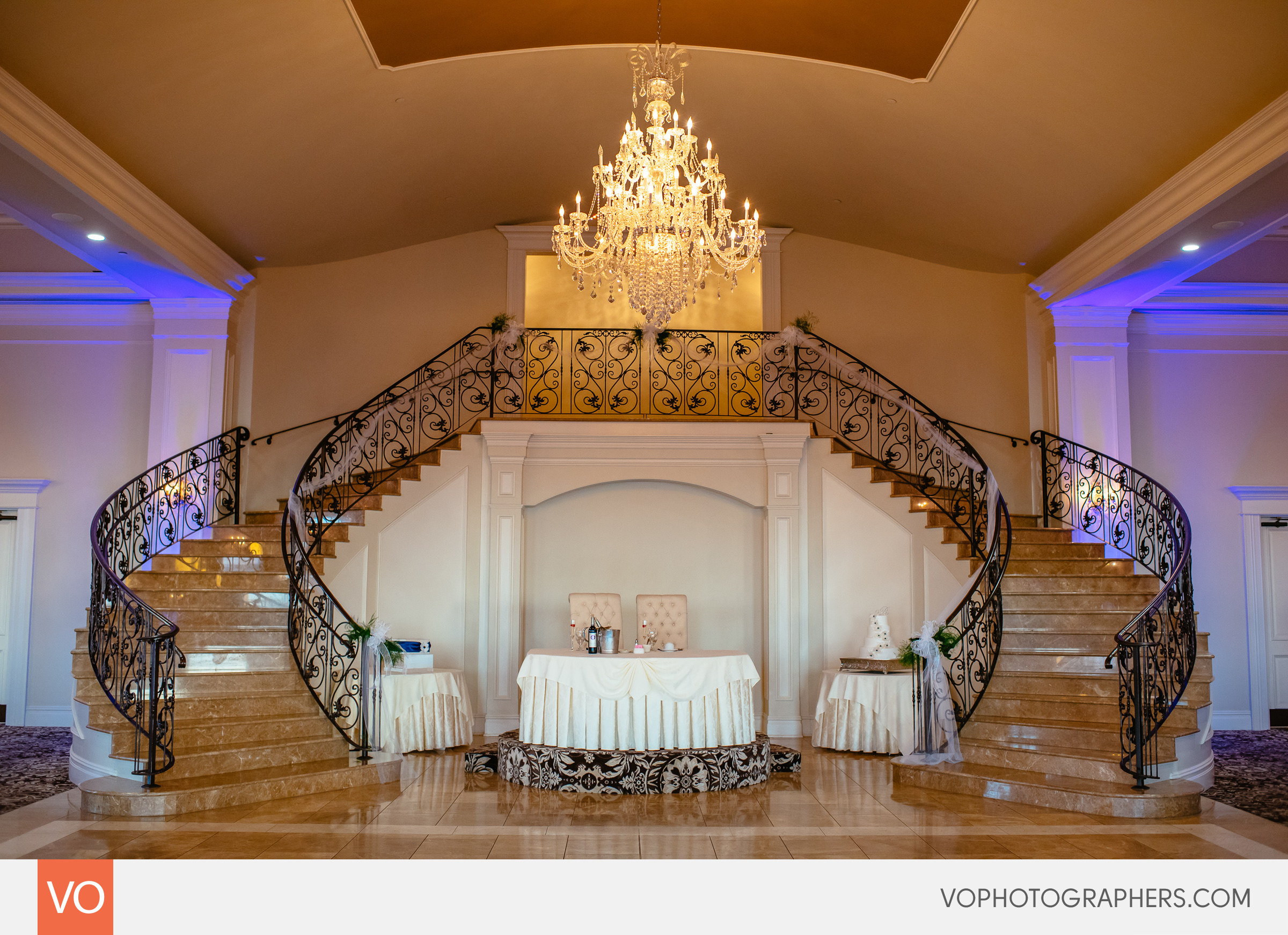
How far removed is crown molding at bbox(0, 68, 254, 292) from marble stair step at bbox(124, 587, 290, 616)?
2626mm

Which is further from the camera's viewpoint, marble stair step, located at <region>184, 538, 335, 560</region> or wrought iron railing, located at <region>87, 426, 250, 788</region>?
marble stair step, located at <region>184, 538, 335, 560</region>

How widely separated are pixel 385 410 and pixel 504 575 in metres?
2.28

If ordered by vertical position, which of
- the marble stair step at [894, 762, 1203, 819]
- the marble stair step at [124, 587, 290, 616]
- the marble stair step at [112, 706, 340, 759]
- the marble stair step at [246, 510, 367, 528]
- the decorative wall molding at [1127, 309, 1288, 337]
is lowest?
the marble stair step at [894, 762, 1203, 819]

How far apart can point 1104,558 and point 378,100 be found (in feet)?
22.0

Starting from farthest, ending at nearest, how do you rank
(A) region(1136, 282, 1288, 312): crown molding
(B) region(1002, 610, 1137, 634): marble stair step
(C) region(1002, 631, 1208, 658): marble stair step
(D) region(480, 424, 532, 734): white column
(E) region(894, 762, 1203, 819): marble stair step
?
(A) region(1136, 282, 1288, 312): crown molding
(D) region(480, 424, 532, 734): white column
(B) region(1002, 610, 1137, 634): marble stair step
(C) region(1002, 631, 1208, 658): marble stair step
(E) region(894, 762, 1203, 819): marble stair step

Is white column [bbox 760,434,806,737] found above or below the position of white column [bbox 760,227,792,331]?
below

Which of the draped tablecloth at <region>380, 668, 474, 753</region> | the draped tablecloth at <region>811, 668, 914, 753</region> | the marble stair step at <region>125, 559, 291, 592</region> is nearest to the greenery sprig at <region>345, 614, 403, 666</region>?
the draped tablecloth at <region>380, 668, 474, 753</region>

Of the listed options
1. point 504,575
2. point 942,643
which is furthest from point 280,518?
point 942,643

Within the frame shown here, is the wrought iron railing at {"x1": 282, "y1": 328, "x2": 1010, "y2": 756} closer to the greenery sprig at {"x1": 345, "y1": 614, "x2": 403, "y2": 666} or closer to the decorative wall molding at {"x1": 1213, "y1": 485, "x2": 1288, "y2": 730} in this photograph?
the greenery sprig at {"x1": 345, "y1": 614, "x2": 403, "y2": 666}

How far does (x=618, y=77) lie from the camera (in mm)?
7828

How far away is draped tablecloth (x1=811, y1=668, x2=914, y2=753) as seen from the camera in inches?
298

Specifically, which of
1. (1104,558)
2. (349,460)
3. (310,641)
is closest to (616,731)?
(310,641)

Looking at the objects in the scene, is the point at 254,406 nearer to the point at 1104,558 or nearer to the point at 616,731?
the point at 616,731

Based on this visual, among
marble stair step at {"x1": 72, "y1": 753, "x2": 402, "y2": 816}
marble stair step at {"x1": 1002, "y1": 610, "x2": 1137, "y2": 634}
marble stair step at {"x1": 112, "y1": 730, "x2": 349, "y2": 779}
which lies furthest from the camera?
marble stair step at {"x1": 1002, "y1": 610, "x2": 1137, "y2": 634}
